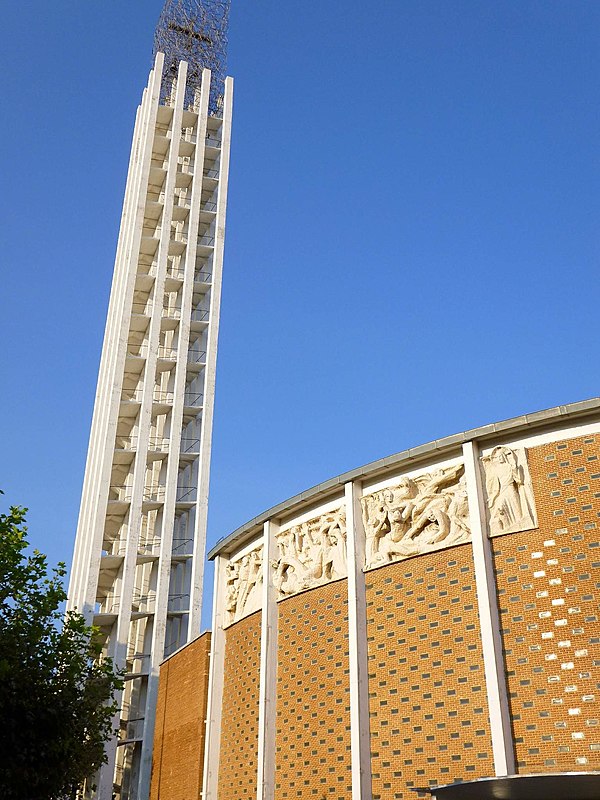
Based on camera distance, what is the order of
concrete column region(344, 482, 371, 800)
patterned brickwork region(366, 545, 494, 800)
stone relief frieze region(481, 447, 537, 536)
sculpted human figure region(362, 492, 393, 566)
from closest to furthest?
patterned brickwork region(366, 545, 494, 800), stone relief frieze region(481, 447, 537, 536), concrete column region(344, 482, 371, 800), sculpted human figure region(362, 492, 393, 566)

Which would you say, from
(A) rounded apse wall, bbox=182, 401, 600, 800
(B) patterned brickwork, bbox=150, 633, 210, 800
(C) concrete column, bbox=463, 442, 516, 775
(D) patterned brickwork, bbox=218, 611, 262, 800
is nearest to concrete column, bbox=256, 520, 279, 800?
(A) rounded apse wall, bbox=182, 401, 600, 800

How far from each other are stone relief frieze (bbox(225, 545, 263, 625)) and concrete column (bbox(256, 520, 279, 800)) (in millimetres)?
866

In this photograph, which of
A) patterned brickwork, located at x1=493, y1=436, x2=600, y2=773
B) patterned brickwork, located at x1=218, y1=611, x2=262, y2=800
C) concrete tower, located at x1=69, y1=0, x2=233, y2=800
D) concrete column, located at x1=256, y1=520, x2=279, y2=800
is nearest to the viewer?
patterned brickwork, located at x1=493, y1=436, x2=600, y2=773

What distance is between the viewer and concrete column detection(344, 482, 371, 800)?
1864 cm

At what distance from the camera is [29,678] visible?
57.5 feet

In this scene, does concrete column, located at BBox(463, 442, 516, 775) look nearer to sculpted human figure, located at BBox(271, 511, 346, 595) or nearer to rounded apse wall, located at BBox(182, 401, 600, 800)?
rounded apse wall, located at BBox(182, 401, 600, 800)

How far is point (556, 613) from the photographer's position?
1706 cm

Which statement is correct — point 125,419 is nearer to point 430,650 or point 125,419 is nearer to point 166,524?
point 166,524

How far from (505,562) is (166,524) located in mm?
23421

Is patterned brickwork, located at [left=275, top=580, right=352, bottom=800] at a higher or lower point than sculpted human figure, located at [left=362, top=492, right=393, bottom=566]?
lower

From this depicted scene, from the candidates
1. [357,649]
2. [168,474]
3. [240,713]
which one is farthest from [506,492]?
[168,474]

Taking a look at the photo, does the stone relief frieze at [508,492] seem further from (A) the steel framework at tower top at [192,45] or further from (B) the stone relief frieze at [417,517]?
(A) the steel framework at tower top at [192,45]

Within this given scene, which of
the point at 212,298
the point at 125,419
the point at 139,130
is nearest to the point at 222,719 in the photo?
the point at 125,419

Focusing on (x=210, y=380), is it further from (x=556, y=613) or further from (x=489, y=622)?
(x=556, y=613)
